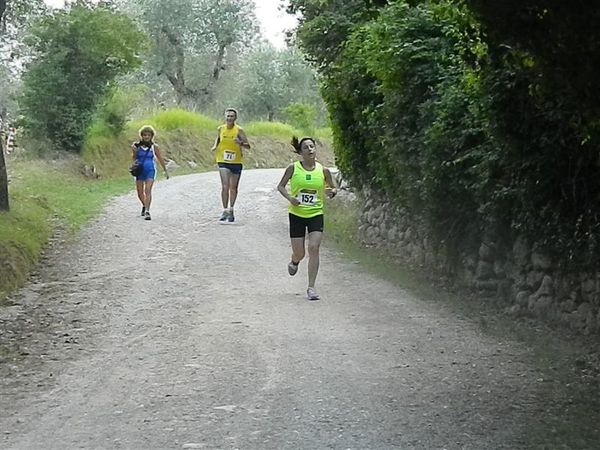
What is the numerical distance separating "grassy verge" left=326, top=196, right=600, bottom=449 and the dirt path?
Answer: 0.42ft

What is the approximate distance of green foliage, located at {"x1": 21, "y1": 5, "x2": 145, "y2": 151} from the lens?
25875 mm

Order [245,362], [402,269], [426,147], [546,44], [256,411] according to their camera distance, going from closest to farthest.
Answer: [546,44] → [256,411] → [245,362] → [426,147] → [402,269]

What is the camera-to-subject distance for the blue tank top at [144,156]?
1734 cm

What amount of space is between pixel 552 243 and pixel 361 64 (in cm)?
560

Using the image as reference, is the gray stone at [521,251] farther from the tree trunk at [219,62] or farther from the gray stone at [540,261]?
the tree trunk at [219,62]

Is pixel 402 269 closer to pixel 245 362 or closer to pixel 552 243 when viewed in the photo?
pixel 552 243

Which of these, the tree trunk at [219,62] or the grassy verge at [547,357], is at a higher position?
the tree trunk at [219,62]

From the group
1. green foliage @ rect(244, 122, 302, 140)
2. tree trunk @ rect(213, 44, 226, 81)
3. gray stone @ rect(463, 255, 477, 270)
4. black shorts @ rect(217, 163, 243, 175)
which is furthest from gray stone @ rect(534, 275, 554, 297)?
tree trunk @ rect(213, 44, 226, 81)

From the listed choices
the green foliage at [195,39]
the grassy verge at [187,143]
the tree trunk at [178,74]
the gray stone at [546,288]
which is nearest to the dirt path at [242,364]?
the gray stone at [546,288]

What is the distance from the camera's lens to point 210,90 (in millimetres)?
50000

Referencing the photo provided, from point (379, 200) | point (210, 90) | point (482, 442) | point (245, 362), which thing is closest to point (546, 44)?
point (482, 442)

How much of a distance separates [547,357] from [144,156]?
10.7 m

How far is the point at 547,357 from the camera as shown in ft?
27.5

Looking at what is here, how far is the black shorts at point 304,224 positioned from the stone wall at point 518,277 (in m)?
1.78
